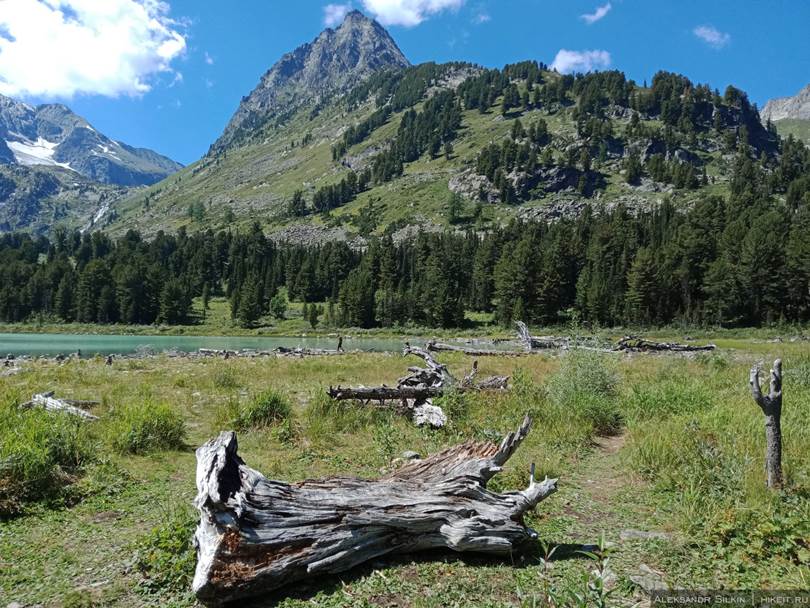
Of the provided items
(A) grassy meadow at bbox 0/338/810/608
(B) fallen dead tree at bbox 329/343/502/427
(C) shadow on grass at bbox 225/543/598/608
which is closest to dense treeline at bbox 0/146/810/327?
(B) fallen dead tree at bbox 329/343/502/427

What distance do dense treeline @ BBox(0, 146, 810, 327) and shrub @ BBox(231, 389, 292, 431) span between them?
50.5 meters

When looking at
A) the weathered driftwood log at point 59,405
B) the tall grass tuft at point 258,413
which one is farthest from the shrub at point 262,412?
the weathered driftwood log at point 59,405

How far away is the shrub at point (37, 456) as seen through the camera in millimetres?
7195

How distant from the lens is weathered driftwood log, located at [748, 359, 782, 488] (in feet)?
22.9

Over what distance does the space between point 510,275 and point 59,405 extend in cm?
8842

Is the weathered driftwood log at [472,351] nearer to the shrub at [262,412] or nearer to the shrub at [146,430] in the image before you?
the shrub at [262,412]

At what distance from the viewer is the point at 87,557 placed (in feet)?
18.8

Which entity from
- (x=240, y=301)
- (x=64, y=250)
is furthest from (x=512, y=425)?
(x=64, y=250)

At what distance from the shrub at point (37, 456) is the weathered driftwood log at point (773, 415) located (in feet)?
36.8

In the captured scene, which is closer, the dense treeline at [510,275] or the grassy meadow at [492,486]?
the grassy meadow at [492,486]

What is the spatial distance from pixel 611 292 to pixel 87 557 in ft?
309

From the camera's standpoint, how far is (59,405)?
1286 cm

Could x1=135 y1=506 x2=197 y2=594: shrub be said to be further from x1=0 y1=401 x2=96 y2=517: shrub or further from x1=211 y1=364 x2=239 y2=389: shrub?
x1=211 y1=364 x2=239 y2=389: shrub

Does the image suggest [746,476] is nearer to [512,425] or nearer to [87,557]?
[512,425]
